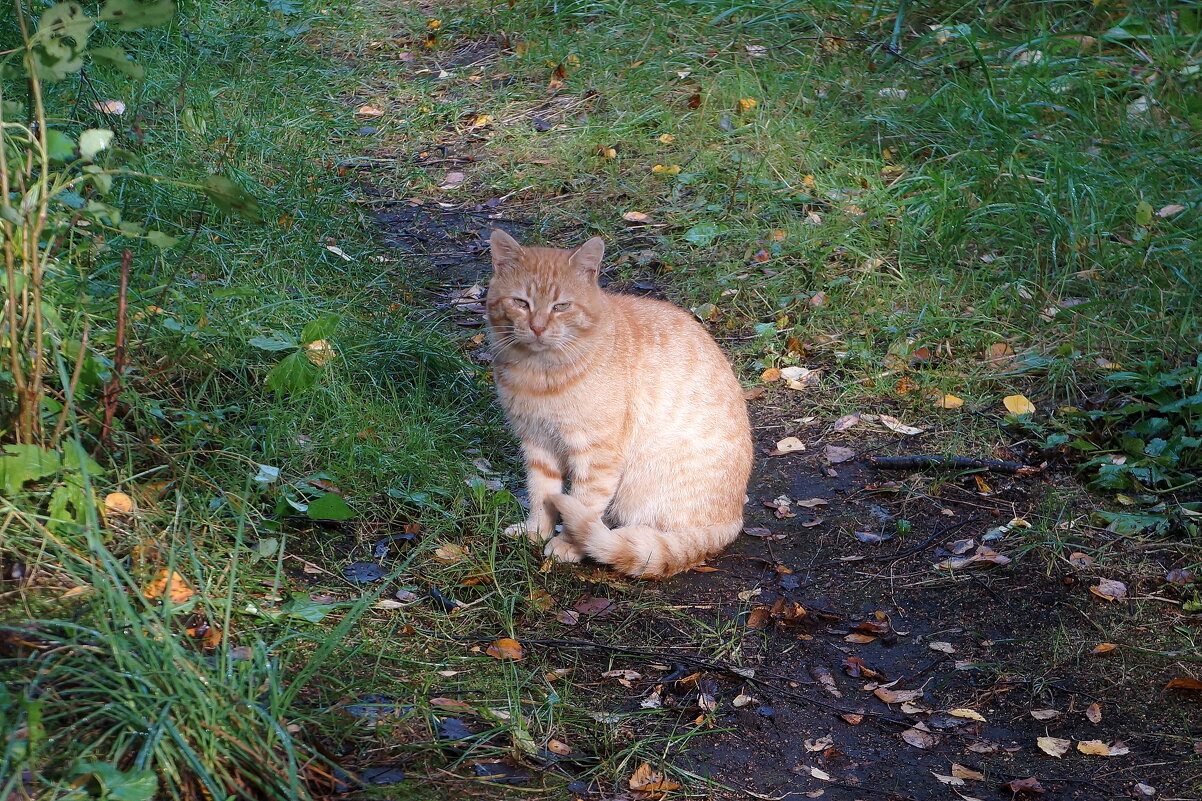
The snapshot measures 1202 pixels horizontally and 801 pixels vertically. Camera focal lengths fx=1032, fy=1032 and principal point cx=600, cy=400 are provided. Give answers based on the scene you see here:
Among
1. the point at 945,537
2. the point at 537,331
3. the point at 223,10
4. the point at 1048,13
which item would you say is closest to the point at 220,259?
the point at 537,331

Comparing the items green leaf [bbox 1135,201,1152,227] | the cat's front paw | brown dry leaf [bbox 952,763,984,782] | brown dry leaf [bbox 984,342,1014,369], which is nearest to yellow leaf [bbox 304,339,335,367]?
the cat's front paw

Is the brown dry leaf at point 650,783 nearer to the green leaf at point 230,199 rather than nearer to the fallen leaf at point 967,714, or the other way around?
the fallen leaf at point 967,714

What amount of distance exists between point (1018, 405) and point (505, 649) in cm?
289

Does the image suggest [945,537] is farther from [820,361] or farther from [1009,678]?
[820,361]

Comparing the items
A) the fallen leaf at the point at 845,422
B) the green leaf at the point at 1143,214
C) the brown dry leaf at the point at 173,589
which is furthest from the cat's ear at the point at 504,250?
the green leaf at the point at 1143,214

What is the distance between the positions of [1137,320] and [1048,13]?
3.13 m

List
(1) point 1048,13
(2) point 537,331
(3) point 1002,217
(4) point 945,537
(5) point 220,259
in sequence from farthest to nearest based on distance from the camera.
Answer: (1) point 1048,13 → (3) point 1002,217 → (5) point 220,259 → (4) point 945,537 → (2) point 537,331

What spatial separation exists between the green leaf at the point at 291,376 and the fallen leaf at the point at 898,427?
2.72 meters

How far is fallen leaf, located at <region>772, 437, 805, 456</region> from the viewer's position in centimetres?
502

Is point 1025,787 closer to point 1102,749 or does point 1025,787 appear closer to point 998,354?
point 1102,749

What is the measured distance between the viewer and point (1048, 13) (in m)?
7.11

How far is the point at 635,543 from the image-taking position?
3.94 metres

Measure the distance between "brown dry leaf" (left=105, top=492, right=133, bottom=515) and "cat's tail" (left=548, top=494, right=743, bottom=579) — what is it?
1518mm

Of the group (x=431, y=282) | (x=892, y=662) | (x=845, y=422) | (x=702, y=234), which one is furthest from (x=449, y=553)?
(x=702, y=234)
